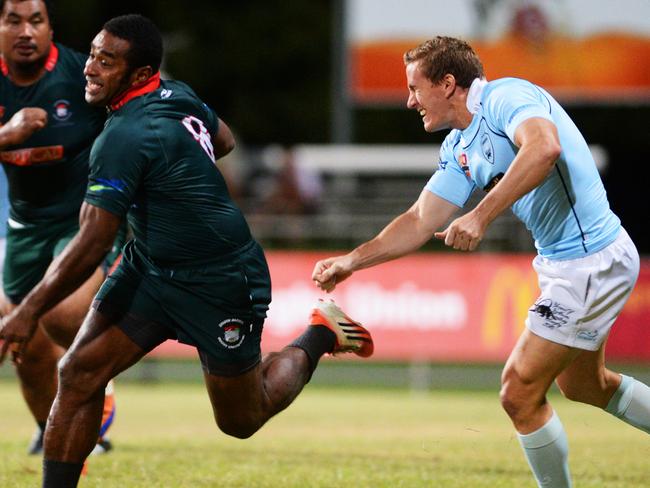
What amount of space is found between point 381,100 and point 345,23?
4.48 feet

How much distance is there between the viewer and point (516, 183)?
5629 mm

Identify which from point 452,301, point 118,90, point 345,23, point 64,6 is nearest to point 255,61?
point 64,6

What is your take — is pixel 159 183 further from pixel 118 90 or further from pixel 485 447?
pixel 485 447

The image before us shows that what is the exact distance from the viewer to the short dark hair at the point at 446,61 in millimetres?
6320

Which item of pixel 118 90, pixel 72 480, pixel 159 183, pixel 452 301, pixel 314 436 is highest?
pixel 118 90

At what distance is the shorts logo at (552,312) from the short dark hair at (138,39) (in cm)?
220

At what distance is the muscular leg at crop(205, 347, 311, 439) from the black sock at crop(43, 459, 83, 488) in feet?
2.79

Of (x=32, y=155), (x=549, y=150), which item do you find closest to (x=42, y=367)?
(x=32, y=155)

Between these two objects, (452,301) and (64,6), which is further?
(64,6)

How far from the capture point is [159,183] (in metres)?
5.93

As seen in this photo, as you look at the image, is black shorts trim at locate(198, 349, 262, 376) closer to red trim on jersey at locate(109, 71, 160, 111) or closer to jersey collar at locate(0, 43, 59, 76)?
red trim on jersey at locate(109, 71, 160, 111)

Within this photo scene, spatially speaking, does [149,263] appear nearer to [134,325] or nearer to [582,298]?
[134,325]

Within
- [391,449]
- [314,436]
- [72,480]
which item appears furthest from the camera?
[314,436]

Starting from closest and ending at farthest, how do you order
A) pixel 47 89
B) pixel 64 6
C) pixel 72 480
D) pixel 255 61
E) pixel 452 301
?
pixel 72 480, pixel 47 89, pixel 452 301, pixel 64 6, pixel 255 61
